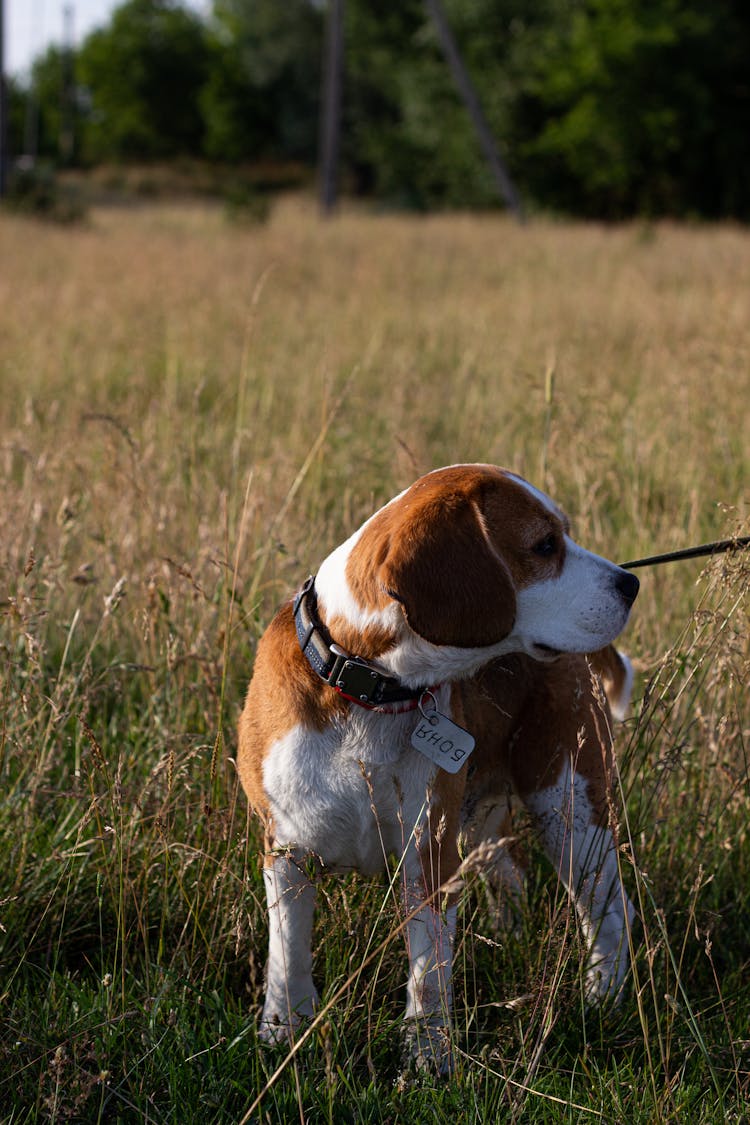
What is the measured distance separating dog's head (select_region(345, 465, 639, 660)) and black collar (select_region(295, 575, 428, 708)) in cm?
12

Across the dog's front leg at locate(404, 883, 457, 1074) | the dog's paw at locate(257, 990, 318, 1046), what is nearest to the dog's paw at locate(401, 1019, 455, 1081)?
the dog's front leg at locate(404, 883, 457, 1074)

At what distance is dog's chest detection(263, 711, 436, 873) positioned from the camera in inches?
83.3

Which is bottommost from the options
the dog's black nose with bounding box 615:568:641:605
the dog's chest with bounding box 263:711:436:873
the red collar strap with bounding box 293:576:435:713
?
the dog's chest with bounding box 263:711:436:873

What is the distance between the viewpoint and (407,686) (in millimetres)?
2121

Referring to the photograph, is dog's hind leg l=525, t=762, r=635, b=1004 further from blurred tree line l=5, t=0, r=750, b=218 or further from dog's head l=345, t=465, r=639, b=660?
blurred tree line l=5, t=0, r=750, b=218

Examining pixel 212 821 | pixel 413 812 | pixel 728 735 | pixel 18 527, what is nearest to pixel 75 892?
pixel 212 821

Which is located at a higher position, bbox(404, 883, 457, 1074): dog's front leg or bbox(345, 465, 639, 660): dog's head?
bbox(345, 465, 639, 660): dog's head

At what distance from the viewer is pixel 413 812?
2.14 m

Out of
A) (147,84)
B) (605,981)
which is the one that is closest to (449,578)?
(605,981)

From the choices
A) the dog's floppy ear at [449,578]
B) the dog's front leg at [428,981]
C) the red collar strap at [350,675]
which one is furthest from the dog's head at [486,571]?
the dog's front leg at [428,981]

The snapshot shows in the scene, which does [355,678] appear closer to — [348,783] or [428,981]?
[348,783]

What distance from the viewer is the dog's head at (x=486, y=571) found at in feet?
6.54

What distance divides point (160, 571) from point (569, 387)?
3.10 metres

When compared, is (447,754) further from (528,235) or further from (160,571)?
(528,235)
